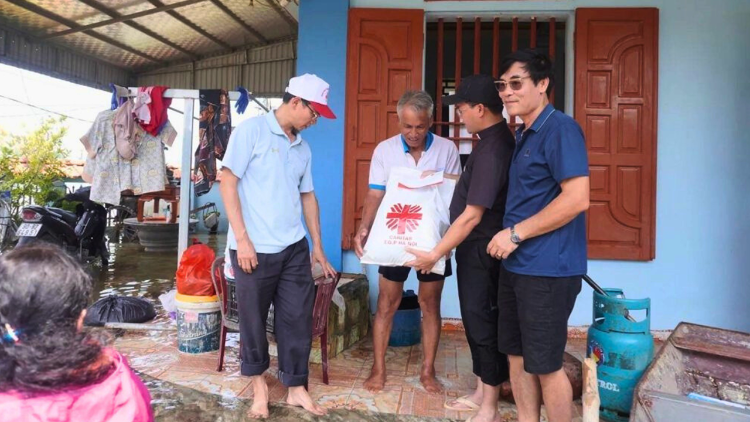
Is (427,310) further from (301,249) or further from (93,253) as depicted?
(93,253)

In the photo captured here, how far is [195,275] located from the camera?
3111 mm

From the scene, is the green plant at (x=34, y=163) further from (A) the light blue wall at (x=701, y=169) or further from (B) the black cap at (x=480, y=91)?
(A) the light blue wall at (x=701, y=169)

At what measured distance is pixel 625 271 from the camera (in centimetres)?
367

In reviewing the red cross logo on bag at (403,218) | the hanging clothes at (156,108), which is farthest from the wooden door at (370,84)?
the red cross logo on bag at (403,218)

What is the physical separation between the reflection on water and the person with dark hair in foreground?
126 inches

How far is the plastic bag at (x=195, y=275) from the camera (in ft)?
10.2

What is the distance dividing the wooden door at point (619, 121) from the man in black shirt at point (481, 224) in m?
1.79

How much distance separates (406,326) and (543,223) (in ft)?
6.34

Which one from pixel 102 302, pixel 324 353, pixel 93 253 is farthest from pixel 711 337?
pixel 93 253

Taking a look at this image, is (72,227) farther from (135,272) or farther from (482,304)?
(482,304)

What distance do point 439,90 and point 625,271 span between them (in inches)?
76.5


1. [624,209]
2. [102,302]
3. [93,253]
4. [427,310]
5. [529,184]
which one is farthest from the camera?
[93,253]

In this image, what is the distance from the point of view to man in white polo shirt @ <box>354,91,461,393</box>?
2.59 m

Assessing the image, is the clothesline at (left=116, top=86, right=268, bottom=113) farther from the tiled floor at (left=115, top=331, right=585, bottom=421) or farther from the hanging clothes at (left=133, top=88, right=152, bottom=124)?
the tiled floor at (left=115, top=331, right=585, bottom=421)
